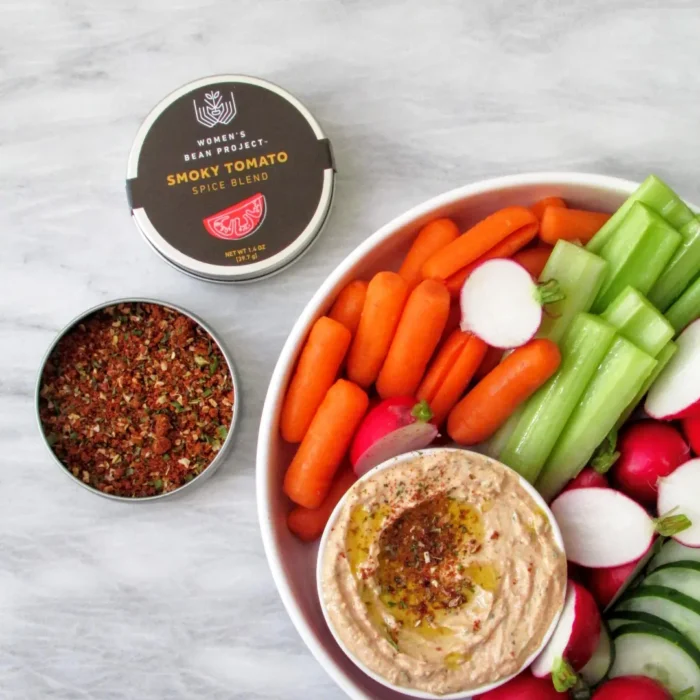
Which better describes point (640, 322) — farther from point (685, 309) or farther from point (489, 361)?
point (489, 361)

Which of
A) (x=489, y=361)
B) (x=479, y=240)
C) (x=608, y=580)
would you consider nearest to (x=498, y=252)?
(x=479, y=240)

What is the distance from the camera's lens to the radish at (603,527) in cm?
112

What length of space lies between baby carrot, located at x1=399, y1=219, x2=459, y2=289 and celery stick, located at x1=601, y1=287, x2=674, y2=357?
27 cm

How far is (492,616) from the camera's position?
3.44ft

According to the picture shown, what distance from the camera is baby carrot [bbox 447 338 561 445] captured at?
1106 mm

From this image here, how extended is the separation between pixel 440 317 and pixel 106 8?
2.69ft

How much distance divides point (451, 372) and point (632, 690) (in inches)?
19.1

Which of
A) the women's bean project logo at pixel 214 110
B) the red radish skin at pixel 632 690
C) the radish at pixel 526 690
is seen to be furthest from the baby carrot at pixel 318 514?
the women's bean project logo at pixel 214 110

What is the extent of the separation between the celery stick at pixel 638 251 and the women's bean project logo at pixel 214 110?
2.08 feet

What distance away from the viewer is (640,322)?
1112mm

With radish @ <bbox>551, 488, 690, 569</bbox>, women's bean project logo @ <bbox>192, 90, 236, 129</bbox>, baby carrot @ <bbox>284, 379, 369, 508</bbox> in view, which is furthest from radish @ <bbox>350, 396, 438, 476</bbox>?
women's bean project logo @ <bbox>192, 90, 236, 129</bbox>

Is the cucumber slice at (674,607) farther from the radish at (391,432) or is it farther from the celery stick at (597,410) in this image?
the radish at (391,432)

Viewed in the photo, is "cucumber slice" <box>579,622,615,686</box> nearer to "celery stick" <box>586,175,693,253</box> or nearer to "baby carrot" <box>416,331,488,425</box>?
"baby carrot" <box>416,331,488,425</box>

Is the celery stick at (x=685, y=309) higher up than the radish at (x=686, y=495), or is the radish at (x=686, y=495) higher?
the celery stick at (x=685, y=309)
